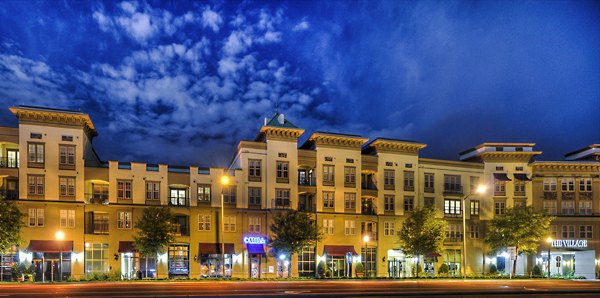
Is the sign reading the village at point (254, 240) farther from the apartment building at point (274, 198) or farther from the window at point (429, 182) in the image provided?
the window at point (429, 182)

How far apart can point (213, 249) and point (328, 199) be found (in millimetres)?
15169

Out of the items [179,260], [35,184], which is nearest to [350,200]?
[179,260]

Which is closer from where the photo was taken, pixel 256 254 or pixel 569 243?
pixel 256 254

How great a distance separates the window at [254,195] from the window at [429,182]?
74.3 feet

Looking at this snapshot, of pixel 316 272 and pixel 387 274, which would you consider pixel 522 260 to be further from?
pixel 316 272

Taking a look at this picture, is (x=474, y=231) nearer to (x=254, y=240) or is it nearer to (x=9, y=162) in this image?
(x=254, y=240)

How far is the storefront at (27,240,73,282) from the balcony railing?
812cm

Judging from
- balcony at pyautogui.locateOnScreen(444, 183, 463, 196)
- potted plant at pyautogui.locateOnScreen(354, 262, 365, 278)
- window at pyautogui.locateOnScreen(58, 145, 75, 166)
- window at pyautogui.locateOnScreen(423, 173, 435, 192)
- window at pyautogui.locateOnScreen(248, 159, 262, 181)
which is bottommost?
potted plant at pyautogui.locateOnScreen(354, 262, 365, 278)

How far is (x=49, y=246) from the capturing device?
4759 centimetres

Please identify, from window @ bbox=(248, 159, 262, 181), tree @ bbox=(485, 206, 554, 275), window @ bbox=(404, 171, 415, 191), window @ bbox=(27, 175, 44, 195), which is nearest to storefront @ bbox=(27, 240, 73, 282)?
window @ bbox=(27, 175, 44, 195)

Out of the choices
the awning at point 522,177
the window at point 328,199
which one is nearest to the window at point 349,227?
the window at point 328,199

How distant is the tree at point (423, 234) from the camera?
55.2 metres

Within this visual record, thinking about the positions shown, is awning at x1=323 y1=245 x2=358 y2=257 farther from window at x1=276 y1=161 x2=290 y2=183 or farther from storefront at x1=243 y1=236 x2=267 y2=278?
window at x1=276 y1=161 x2=290 y2=183

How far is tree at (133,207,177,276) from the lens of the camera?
48031 millimetres
